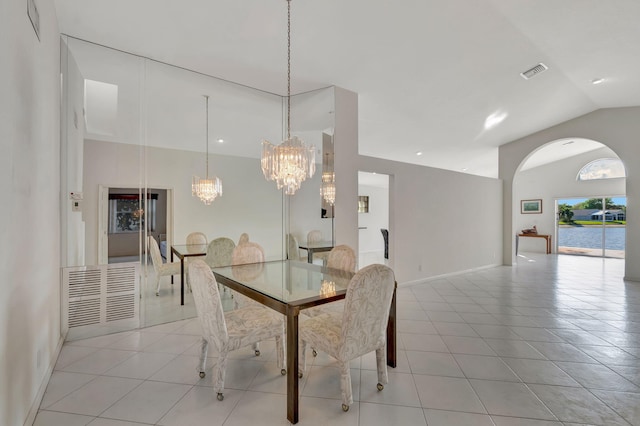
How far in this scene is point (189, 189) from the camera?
11.9ft

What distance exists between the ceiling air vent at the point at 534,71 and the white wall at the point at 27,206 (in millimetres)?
5460

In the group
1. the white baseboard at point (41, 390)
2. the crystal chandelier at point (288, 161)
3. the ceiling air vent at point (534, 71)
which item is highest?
the ceiling air vent at point (534, 71)

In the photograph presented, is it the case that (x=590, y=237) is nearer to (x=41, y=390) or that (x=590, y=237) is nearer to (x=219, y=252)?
(x=219, y=252)

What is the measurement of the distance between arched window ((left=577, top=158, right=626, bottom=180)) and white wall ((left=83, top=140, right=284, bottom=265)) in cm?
991

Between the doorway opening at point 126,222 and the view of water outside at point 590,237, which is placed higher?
the doorway opening at point 126,222

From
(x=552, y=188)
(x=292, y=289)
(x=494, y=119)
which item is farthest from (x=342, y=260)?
(x=552, y=188)

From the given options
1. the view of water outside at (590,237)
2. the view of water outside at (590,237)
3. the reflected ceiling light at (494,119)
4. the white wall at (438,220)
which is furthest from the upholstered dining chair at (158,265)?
the view of water outside at (590,237)

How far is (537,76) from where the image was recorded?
4309 millimetres

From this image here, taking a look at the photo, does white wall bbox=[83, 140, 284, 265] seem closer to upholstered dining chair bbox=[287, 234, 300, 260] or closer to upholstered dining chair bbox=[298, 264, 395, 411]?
upholstered dining chair bbox=[287, 234, 300, 260]

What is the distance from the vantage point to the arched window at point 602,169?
8.14 metres

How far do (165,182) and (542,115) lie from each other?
6989 millimetres

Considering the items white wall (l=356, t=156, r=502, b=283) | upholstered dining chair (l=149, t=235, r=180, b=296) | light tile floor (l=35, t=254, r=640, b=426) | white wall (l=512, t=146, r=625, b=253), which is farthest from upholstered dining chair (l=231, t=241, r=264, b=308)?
white wall (l=512, t=146, r=625, b=253)

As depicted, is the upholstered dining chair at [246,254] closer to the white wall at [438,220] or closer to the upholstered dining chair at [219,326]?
the upholstered dining chair at [219,326]

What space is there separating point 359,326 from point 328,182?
8.12 ft
